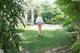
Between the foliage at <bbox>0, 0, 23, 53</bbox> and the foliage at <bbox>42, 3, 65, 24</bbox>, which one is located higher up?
the foliage at <bbox>0, 0, 23, 53</bbox>

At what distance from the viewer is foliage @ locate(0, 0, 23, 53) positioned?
298 inches

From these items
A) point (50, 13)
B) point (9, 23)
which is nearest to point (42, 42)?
point (9, 23)

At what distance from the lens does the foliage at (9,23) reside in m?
7.58

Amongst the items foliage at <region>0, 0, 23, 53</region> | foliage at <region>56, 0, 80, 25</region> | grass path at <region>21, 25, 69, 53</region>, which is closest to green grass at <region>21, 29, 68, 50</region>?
grass path at <region>21, 25, 69, 53</region>

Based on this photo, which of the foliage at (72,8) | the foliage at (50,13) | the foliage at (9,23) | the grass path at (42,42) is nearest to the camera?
the foliage at (9,23)

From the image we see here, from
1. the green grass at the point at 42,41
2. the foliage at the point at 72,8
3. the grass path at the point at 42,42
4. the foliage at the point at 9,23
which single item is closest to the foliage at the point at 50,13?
the grass path at the point at 42,42

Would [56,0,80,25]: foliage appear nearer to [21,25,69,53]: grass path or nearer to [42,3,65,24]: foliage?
[21,25,69,53]: grass path

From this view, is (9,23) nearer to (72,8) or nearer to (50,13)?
(72,8)

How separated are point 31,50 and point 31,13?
69.7 ft

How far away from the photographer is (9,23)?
310 inches

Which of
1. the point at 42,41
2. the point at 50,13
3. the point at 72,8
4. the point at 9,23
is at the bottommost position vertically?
the point at 42,41

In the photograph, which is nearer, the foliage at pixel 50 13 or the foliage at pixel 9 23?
the foliage at pixel 9 23

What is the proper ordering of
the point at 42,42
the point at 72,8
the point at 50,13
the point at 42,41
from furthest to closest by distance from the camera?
the point at 50,13 → the point at 42,41 → the point at 42,42 → the point at 72,8

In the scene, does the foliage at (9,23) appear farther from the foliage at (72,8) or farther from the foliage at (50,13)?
the foliage at (50,13)
